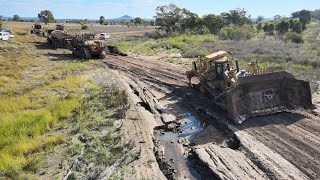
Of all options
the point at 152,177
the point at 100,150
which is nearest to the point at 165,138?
the point at 100,150

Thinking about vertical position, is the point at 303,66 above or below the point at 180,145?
above

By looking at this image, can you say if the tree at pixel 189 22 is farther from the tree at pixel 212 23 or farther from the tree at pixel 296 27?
the tree at pixel 296 27

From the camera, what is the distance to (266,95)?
549 inches

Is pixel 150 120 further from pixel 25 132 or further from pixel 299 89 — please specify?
pixel 299 89

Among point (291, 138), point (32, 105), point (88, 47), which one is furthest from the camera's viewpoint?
point (88, 47)

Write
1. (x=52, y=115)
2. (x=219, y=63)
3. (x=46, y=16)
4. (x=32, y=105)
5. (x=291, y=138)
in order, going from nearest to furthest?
(x=291, y=138), (x=52, y=115), (x=32, y=105), (x=219, y=63), (x=46, y=16)

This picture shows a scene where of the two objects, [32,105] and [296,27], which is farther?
[296,27]

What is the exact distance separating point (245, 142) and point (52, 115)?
802cm

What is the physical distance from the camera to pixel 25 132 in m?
12.6

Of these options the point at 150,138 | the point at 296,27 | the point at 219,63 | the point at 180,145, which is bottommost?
the point at 180,145

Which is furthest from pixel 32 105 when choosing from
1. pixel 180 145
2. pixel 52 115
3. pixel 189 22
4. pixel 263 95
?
pixel 189 22

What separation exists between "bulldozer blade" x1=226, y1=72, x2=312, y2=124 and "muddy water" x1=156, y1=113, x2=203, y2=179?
1.71 m

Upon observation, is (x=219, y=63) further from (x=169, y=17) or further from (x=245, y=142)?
(x=169, y=17)

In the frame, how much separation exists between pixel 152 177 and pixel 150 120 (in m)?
4.97
